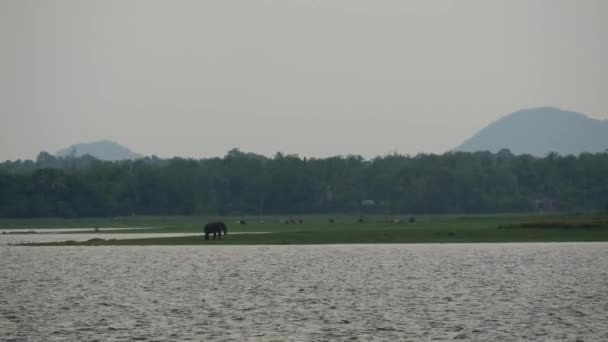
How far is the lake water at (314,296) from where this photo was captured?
40562 mm

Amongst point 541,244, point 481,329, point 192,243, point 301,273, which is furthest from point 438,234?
point 481,329

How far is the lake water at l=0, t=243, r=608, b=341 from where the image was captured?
4056 cm

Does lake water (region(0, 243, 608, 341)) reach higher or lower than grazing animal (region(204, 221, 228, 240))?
lower

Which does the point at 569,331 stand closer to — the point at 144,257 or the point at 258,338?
the point at 258,338

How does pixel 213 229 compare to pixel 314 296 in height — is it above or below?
above

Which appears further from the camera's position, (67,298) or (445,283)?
(445,283)

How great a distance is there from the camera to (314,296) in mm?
52625

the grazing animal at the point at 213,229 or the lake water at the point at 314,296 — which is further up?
the grazing animal at the point at 213,229

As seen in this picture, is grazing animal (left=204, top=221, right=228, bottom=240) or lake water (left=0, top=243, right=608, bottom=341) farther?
grazing animal (left=204, top=221, right=228, bottom=240)

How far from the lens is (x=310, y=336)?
39.2 meters

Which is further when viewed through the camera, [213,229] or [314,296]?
[213,229]

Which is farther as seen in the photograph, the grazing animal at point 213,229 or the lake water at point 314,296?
the grazing animal at point 213,229

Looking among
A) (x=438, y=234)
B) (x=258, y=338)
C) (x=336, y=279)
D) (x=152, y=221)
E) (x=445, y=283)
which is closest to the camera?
(x=258, y=338)

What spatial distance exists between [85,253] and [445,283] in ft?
147
